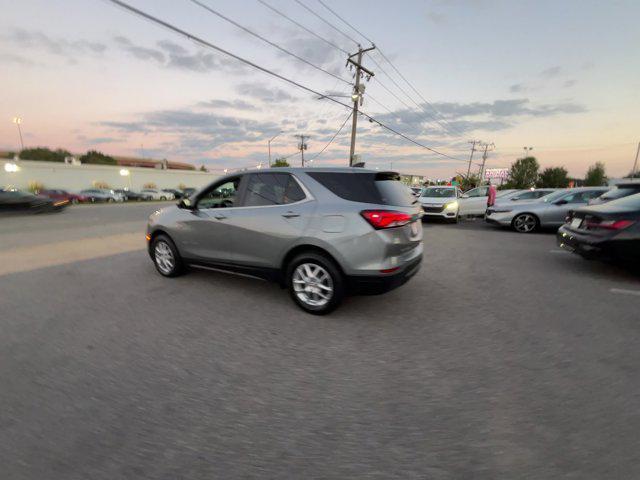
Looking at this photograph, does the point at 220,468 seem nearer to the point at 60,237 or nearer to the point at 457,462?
the point at 457,462

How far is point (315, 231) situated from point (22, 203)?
18.3 metres

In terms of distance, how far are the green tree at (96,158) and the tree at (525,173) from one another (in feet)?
368

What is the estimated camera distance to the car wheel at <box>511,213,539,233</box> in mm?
10492

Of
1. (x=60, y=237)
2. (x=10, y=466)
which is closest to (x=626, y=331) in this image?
(x=10, y=466)

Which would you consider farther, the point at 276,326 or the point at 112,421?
the point at 276,326

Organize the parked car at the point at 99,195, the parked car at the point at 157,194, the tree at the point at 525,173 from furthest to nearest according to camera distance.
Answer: the tree at the point at 525,173, the parked car at the point at 157,194, the parked car at the point at 99,195

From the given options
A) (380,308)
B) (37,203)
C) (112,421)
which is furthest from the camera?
(37,203)

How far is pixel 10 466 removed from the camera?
1720mm

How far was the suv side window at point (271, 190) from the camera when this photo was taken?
3.87m

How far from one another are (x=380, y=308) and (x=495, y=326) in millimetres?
1262

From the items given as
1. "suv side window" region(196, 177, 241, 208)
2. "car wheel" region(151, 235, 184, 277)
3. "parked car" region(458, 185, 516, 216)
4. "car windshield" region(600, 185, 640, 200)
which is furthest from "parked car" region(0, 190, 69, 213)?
"car windshield" region(600, 185, 640, 200)

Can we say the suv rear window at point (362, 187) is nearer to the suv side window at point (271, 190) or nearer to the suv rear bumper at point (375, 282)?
the suv side window at point (271, 190)

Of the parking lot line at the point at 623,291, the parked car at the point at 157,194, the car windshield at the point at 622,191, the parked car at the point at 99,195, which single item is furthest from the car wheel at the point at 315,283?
the parked car at the point at 157,194

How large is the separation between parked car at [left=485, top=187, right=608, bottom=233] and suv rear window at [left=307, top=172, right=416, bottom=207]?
28.9 feet
